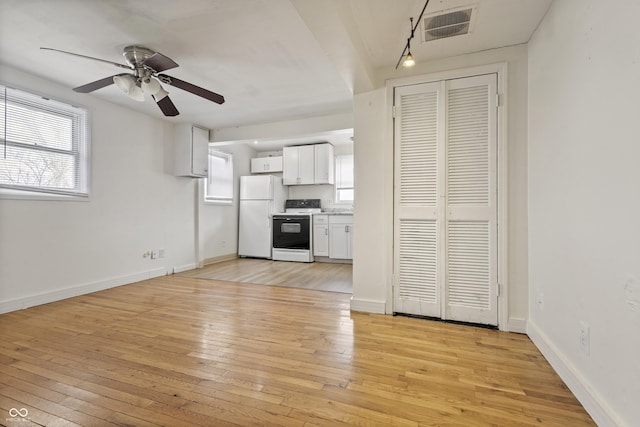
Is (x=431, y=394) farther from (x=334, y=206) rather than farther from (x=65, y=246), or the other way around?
(x=334, y=206)

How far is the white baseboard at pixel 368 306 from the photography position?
2.72 m

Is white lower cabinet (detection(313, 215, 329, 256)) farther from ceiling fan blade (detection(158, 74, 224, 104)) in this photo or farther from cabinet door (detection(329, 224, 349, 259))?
ceiling fan blade (detection(158, 74, 224, 104))

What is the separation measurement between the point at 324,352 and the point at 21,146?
11.8 ft

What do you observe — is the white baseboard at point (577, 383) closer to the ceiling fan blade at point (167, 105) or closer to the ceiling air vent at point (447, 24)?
the ceiling air vent at point (447, 24)

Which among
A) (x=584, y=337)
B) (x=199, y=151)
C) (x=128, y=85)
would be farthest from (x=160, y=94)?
(x=584, y=337)

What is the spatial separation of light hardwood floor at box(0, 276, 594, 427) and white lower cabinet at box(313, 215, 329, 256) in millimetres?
2818

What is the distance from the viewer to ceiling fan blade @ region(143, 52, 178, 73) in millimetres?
2057

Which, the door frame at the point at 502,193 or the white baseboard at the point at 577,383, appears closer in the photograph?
the white baseboard at the point at 577,383

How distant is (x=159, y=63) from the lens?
2.15m

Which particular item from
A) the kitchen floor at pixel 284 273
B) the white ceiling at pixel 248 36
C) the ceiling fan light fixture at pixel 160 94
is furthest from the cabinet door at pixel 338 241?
the ceiling fan light fixture at pixel 160 94

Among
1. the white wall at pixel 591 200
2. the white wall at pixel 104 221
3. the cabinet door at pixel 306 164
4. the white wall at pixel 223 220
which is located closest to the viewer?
the white wall at pixel 591 200

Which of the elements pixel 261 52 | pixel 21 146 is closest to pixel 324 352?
pixel 261 52

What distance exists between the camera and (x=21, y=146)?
286 cm

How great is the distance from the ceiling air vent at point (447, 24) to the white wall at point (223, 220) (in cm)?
424
